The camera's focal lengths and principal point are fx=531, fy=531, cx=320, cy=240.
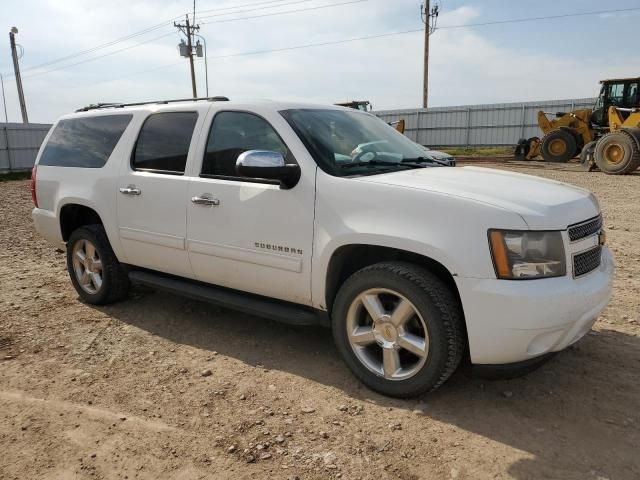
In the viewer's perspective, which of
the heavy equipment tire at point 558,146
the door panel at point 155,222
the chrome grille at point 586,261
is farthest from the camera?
the heavy equipment tire at point 558,146

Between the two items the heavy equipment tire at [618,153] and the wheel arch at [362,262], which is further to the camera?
the heavy equipment tire at [618,153]

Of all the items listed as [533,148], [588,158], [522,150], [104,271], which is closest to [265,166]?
[104,271]

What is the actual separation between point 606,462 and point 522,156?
22200mm

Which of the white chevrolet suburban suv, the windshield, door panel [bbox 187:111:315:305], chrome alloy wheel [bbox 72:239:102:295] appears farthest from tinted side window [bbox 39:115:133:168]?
the windshield

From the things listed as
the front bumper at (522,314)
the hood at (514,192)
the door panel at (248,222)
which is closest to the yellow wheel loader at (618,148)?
the hood at (514,192)

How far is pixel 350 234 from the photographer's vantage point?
3.14m

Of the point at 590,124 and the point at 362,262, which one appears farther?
the point at 590,124

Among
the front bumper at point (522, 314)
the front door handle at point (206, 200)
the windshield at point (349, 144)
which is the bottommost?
the front bumper at point (522, 314)

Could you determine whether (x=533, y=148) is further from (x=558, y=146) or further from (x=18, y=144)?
(x=18, y=144)

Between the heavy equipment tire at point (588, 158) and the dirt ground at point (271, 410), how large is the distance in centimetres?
1420

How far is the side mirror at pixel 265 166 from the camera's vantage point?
3.25m

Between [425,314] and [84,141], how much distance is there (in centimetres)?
368

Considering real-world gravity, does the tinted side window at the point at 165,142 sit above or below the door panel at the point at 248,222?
above

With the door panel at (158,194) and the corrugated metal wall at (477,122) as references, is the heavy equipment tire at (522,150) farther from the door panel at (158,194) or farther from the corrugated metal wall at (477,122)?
the door panel at (158,194)
